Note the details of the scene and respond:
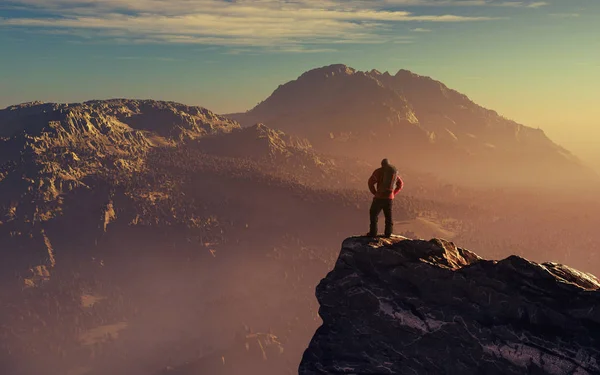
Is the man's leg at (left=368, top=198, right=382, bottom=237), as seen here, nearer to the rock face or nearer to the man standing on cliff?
the man standing on cliff

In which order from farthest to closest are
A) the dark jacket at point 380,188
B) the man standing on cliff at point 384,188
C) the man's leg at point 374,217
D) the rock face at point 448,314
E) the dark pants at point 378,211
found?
1. the man's leg at point 374,217
2. the dark pants at point 378,211
3. the dark jacket at point 380,188
4. the man standing on cliff at point 384,188
5. the rock face at point 448,314

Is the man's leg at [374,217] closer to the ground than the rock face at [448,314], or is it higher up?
higher up

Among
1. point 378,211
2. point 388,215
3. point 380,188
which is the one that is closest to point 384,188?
point 380,188

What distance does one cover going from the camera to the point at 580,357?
27453 millimetres

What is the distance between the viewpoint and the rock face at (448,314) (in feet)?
93.9

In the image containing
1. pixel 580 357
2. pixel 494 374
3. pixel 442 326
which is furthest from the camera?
pixel 442 326

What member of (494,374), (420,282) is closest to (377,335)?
(420,282)

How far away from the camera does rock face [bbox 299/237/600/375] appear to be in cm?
2862

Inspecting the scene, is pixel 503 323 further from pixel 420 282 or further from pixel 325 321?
pixel 325 321

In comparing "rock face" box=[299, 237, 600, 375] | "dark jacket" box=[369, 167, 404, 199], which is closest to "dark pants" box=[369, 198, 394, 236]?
"dark jacket" box=[369, 167, 404, 199]

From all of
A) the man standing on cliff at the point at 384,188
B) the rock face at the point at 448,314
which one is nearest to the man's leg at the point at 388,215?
the man standing on cliff at the point at 384,188

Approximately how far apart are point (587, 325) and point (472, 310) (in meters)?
6.47

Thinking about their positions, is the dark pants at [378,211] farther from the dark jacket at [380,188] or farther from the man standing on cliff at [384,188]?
the dark jacket at [380,188]

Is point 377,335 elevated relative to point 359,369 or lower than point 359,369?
elevated
